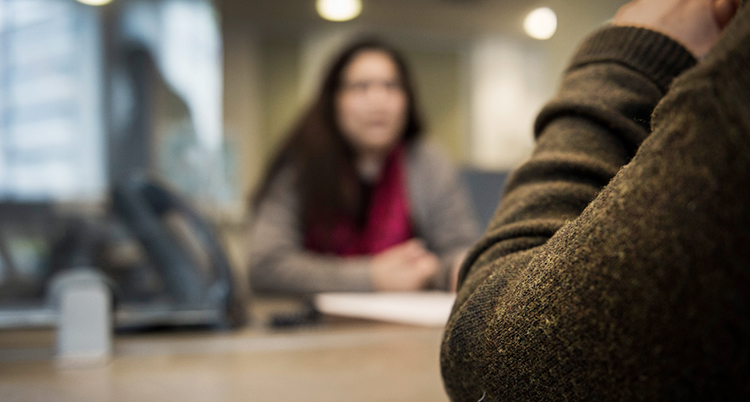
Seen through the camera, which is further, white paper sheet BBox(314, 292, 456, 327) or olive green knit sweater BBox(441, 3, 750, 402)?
white paper sheet BBox(314, 292, 456, 327)

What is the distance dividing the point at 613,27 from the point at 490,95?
2.73 m

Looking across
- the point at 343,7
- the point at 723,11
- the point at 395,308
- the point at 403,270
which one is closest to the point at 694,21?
the point at 723,11

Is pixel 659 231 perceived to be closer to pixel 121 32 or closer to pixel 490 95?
pixel 121 32

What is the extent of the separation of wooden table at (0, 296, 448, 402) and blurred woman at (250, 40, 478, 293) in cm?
43

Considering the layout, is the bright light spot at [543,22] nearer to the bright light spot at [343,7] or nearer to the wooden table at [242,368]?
the bright light spot at [343,7]

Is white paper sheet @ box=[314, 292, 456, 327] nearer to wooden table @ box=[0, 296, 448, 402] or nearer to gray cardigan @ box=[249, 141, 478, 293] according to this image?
wooden table @ box=[0, 296, 448, 402]

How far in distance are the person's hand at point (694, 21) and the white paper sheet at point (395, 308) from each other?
0.35 meters

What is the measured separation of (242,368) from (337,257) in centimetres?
67

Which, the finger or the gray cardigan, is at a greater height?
the finger

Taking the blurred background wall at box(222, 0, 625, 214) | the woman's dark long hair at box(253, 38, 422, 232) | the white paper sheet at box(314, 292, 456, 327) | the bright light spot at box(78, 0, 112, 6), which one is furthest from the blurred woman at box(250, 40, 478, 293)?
the blurred background wall at box(222, 0, 625, 214)

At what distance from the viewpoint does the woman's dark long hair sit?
1066mm

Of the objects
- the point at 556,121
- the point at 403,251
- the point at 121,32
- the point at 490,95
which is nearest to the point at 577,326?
the point at 556,121

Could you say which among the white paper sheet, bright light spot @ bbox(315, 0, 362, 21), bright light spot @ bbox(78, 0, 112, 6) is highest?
bright light spot @ bbox(315, 0, 362, 21)

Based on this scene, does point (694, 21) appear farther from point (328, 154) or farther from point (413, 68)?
point (413, 68)
